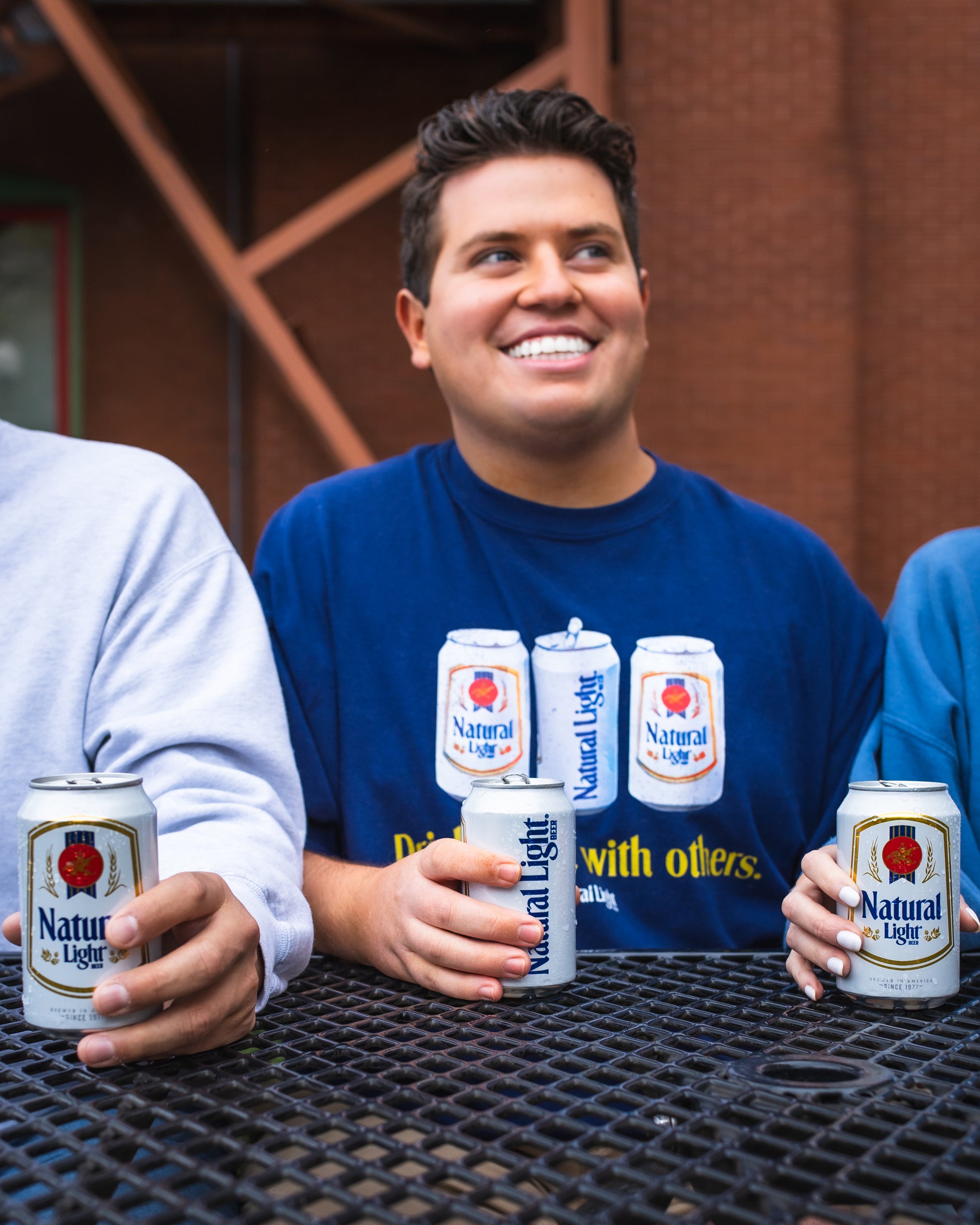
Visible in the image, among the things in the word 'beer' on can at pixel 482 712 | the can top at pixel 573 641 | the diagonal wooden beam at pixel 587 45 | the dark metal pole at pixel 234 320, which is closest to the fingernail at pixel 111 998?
the word 'beer' on can at pixel 482 712

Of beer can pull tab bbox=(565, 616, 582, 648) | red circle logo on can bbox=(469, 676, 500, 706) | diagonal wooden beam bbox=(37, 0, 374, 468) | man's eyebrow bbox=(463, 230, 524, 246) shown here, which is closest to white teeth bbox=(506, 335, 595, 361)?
man's eyebrow bbox=(463, 230, 524, 246)

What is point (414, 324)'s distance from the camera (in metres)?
2.23

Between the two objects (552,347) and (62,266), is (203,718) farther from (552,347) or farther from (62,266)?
(62,266)

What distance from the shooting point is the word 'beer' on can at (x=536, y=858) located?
4.01 ft

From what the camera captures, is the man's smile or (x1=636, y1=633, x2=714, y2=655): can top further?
the man's smile

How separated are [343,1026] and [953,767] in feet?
3.22

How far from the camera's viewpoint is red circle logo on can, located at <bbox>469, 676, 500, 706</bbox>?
1.82 metres

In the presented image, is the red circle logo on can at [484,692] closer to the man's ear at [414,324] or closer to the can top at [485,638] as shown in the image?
the can top at [485,638]

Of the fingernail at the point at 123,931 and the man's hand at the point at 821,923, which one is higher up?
the fingernail at the point at 123,931

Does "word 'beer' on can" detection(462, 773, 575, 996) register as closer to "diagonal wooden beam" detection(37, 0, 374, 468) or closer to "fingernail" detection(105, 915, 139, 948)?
"fingernail" detection(105, 915, 139, 948)

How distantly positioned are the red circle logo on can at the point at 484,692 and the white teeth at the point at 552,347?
1.87 ft

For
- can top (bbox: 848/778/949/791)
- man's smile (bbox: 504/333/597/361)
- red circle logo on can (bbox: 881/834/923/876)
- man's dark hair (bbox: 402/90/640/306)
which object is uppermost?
man's dark hair (bbox: 402/90/640/306)

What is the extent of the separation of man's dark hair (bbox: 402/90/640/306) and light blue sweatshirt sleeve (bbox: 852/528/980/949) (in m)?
0.83

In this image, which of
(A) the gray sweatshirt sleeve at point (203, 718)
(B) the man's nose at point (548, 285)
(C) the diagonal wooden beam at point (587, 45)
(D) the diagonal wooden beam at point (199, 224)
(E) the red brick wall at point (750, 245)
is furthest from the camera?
(E) the red brick wall at point (750, 245)
